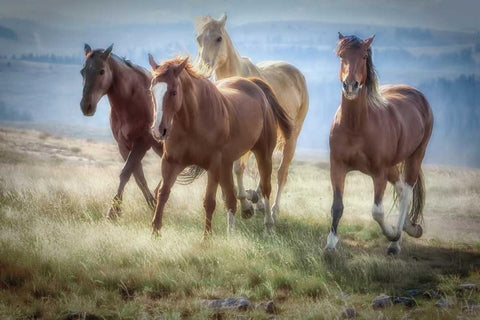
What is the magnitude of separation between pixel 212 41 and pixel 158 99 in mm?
3194

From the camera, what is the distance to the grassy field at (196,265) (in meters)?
4.68

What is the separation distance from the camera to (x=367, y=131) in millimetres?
6160

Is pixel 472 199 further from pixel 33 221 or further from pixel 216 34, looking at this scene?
pixel 33 221

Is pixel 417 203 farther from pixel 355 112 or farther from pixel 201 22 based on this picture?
pixel 201 22

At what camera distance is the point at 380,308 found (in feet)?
15.6

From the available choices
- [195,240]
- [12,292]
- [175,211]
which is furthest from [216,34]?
[12,292]

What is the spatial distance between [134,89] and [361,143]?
2.71 meters

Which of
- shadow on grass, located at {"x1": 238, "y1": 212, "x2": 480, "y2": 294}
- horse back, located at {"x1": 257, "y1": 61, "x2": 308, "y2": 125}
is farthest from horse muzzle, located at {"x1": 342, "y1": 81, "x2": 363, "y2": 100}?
horse back, located at {"x1": 257, "y1": 61, "x2": 308, "y2": 125}

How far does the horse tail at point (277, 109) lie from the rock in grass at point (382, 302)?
130 inches

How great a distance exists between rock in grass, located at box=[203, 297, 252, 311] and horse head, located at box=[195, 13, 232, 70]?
13.6 ft

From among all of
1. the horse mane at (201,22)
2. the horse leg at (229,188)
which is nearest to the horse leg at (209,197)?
the horse leg at (229,188)

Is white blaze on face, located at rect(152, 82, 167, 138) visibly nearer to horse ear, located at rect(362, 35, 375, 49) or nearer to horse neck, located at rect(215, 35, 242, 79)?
horse ear, located at rect(362, 35, 375, 49)

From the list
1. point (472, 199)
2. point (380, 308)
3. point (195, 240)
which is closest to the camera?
point (380, 308)

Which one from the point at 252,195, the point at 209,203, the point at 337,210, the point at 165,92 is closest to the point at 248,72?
the point at 252,195
